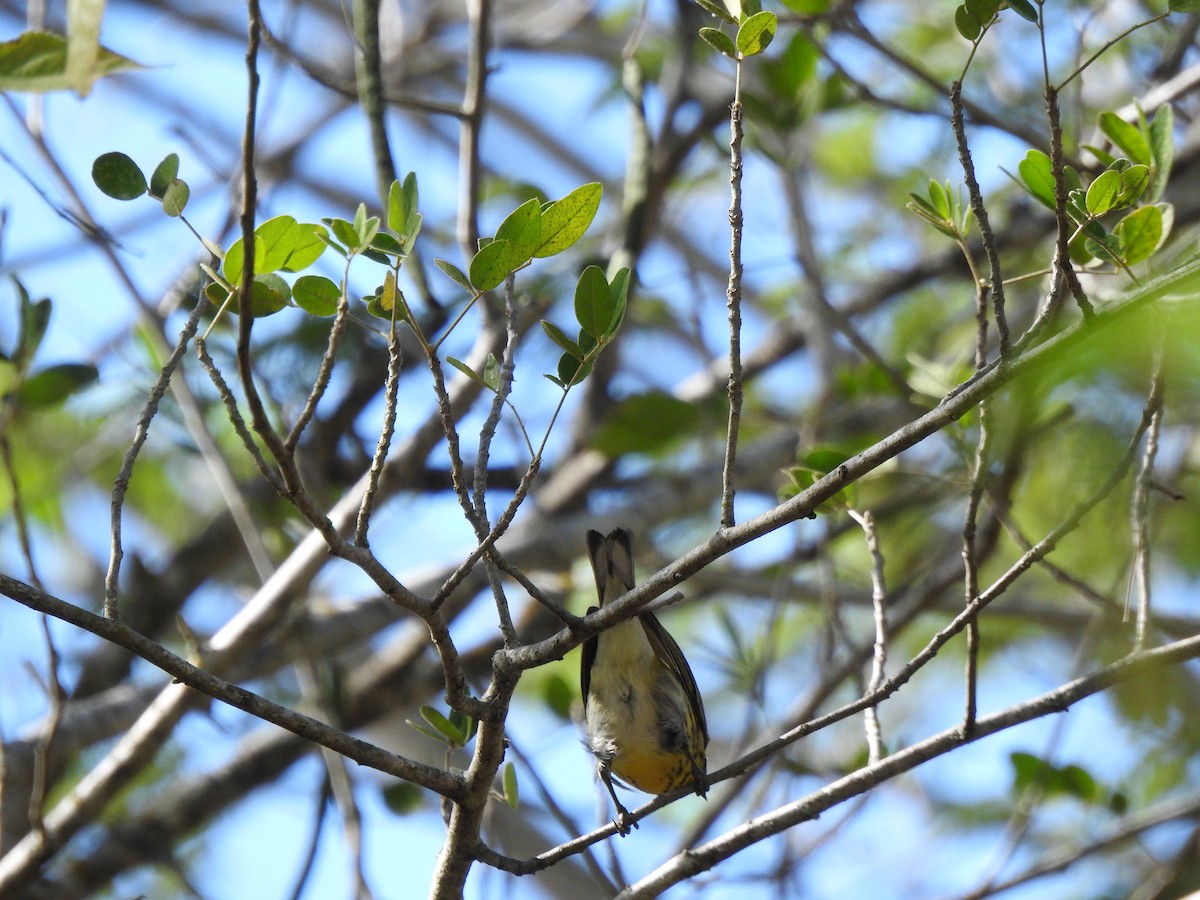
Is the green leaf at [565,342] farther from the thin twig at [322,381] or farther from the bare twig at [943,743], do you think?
the bare twig at [943,743]

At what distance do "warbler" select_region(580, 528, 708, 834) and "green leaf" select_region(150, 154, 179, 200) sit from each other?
1821 mm

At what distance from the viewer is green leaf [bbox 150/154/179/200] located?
1510 millimetres

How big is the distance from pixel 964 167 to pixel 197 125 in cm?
495

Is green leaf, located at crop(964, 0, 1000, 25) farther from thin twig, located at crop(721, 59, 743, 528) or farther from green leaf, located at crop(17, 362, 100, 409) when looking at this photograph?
green leaf, located at crop(17, 362, 100, 409)

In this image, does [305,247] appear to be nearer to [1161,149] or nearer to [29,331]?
[29,331]

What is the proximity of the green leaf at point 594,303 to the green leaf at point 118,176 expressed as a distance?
23.6 inches

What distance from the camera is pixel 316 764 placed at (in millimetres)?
4109

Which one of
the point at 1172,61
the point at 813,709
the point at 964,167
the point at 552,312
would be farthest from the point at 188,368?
the point at 1172,61

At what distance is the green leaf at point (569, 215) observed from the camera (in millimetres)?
1482

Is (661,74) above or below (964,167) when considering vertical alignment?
above

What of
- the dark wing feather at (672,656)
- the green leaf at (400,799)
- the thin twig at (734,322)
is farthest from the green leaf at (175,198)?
the green leaf at (400,799)

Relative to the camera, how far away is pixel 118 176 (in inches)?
60.2

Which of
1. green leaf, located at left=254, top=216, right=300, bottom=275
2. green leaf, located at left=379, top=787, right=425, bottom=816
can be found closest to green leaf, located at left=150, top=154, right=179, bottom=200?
green leaf, located at left=254, top=216, right=300, bottom=275

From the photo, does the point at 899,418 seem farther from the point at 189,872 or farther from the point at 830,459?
the point at 189,872
